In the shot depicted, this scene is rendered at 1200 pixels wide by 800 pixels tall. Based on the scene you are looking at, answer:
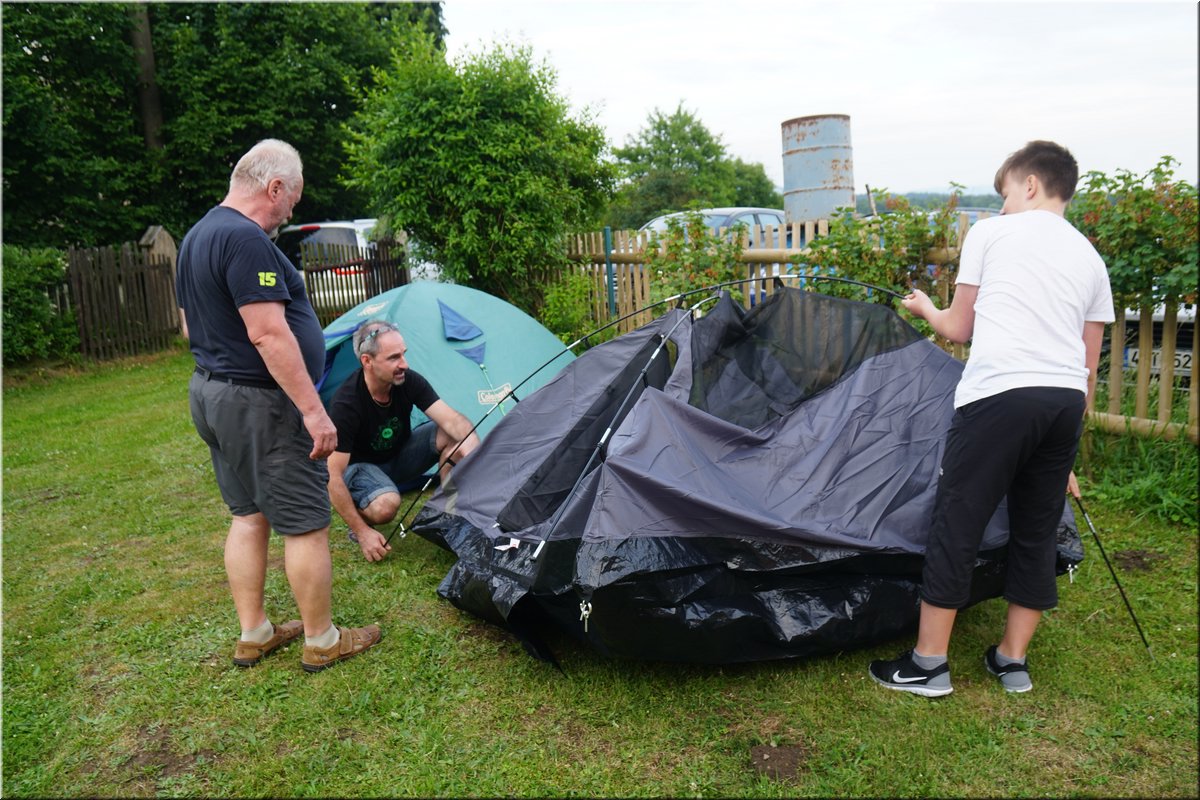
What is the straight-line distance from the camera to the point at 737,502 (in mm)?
2670

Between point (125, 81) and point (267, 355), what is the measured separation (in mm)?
14412

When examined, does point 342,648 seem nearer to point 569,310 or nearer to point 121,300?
point 569,310

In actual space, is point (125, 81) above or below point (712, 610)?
above

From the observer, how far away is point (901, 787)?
225cm

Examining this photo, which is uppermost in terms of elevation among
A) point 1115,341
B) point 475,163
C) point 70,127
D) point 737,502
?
point 70,127

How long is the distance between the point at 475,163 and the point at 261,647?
4932 millimetres

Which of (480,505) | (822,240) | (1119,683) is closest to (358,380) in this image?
(480,505)

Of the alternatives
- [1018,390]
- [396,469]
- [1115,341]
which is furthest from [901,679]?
[396,469]

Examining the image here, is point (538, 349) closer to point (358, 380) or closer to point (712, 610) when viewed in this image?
point (358, 380)

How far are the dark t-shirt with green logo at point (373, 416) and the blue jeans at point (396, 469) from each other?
2.2 inches

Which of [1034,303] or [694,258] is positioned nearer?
[1034,303]

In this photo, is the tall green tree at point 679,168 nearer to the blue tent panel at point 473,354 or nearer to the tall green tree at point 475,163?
the tall green tree at point 475,163

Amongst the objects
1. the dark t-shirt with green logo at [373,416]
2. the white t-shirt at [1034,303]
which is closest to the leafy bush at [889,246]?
the white t-shirt at [1034,303]

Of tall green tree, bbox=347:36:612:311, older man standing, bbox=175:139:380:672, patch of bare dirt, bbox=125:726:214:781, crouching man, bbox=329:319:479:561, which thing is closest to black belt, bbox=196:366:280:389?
older man standing, bbox=175:139:380:672
